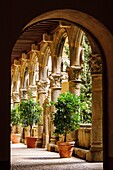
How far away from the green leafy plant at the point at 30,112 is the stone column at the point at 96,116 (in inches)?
316

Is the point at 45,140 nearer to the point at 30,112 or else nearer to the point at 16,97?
the point at 30,112

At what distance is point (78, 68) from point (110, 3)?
332 inches

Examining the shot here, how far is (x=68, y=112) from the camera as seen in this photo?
1557 cm

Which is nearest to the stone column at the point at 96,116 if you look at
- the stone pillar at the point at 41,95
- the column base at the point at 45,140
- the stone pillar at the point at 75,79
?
the stone pillar at the point at 75,79

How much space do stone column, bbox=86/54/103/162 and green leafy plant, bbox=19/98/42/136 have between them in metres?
8.04

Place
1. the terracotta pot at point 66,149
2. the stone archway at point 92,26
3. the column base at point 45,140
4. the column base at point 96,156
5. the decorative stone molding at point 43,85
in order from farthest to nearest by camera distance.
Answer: the decorative stone molding at point 43,85
the column base at point 45,140
the terracotta pot at point 66,149
the column base at point 96,156
the stone archway at point 92,26

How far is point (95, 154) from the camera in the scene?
14258 millimetres

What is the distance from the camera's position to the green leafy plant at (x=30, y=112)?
22203 millimetres

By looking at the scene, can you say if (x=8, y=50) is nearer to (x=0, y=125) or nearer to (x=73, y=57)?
(x=0, y=125)

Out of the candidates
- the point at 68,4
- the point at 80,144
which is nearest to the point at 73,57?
the point at 80,144

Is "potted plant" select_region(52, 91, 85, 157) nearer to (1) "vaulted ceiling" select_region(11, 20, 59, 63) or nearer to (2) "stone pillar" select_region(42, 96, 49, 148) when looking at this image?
(1) "vaulted ceiling" select_region(11, 20, 59, 63)

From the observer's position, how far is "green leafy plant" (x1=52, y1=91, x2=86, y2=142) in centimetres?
1548

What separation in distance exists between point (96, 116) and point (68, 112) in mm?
1472

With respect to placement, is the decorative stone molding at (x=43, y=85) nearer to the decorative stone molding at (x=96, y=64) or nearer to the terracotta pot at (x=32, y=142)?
the terracotta pot at (x=32, y=142)
